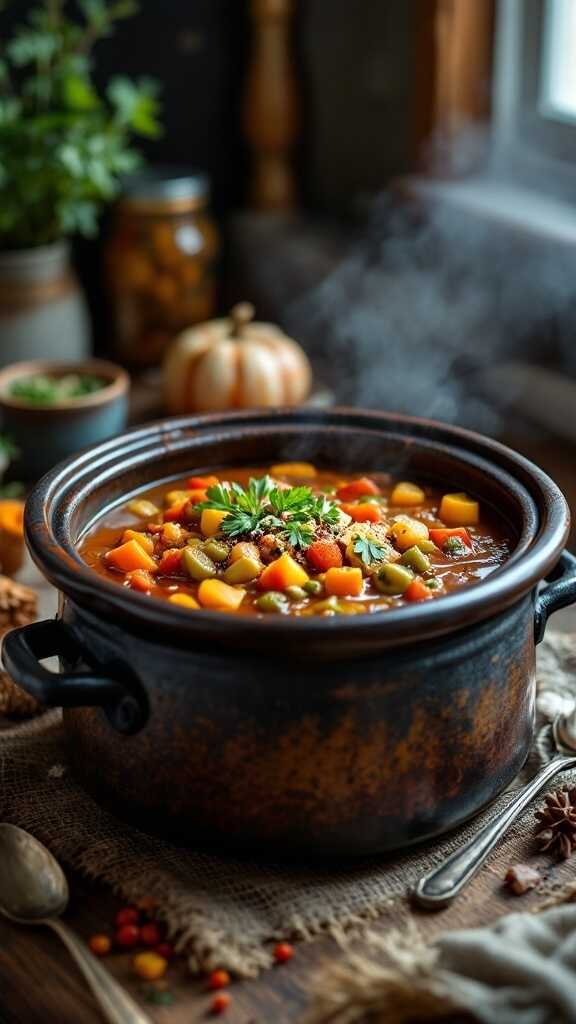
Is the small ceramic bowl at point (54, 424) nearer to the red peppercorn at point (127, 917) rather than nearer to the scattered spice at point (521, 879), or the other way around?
the red peppercorn at point (127, 917)

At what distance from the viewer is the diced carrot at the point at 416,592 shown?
2.01 meters

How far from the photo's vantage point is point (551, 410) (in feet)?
11.8

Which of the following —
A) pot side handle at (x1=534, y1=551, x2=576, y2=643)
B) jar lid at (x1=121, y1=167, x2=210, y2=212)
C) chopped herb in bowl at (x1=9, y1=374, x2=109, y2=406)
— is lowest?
chopped herb in bowl at (x1=9, y1=374, x2=109, y2=406)

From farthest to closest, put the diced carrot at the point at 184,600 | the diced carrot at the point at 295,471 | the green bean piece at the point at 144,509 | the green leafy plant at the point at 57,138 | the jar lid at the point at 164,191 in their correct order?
the jar lid at the point at 164,191 → the green leafy plant at the point at 57,138 → the diced carrot at the point at 295,471 → the green bean piece at the point at 144,509 → the diced carrot at the point at 184,600

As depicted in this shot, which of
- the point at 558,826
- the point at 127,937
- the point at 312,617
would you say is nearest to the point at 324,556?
Result: the point at 312,617

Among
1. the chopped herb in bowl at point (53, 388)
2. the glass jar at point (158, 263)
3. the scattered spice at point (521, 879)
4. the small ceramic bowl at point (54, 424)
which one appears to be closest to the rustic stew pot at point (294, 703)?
the scattered spice at point (521, 879)

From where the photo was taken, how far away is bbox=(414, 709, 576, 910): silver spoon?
6.09 feet

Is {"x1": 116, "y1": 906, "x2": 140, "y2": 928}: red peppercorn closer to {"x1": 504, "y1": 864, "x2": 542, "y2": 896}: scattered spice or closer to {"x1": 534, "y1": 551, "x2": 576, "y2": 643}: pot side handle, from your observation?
{"x1": 504, "y1": 864, "x2": 542, "y2": 896}: scattered spice

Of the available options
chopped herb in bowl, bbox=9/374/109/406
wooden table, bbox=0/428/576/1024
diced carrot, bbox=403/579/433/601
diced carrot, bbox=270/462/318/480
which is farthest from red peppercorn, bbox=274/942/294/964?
chopped herb in bowl, bbox=9/374/109/406

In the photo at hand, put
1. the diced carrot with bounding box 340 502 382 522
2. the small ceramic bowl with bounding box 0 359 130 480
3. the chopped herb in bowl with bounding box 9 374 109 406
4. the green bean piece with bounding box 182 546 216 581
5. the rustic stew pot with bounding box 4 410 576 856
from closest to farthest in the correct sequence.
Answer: the rustic stew pot with bounding box 4 410 576 856 → the green bean piece with bounding box 182 546 216 581 → the diced carrot with bounding box 340 502 382 522 → the small ceramic bowl with bounding box 0 359 130 480 → the chopped herb in bowl with bounding box 9 374 109 406

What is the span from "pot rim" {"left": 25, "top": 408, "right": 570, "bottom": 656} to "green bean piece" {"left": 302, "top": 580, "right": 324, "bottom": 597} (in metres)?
0.28

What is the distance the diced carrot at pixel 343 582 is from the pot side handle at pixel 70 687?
1.26ft

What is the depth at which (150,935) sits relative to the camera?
1.81 m

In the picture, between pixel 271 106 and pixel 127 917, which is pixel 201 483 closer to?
pixel 127 917
